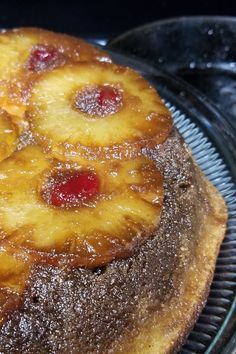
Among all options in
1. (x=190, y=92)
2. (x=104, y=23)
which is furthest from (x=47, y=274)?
(x=104, y=23)

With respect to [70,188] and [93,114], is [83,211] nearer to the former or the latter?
[70,188]

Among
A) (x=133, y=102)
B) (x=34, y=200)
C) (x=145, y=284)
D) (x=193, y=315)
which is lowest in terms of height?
(x=193, y=315)

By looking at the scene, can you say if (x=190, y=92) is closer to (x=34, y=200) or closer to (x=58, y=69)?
(x=58, y=69)

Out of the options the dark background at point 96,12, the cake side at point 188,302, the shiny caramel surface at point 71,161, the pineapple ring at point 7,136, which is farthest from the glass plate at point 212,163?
the dark background at point 96,12

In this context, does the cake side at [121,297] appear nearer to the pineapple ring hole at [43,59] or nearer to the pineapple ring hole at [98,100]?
the pineapple ring hole at [98,100]

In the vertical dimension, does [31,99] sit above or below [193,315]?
above

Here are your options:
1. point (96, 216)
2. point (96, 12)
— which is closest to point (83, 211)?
point (96, 216)

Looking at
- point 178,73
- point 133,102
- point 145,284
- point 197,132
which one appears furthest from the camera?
point 178,73
